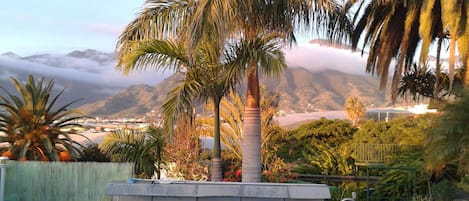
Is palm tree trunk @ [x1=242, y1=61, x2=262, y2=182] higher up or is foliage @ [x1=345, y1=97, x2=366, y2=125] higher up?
foliage @ [x1=345, y1=97, x2=366, y2=125]

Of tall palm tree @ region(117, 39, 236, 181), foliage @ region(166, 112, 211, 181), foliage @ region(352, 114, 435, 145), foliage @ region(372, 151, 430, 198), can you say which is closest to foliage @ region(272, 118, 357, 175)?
foliage @ region(352, 114, 435, 145)

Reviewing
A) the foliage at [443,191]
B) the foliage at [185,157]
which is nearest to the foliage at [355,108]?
the foliage at [185,157]

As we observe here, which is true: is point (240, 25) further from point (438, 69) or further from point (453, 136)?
point (438, 69)

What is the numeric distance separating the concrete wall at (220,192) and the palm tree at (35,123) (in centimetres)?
A: 572

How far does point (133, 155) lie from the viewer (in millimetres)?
16453

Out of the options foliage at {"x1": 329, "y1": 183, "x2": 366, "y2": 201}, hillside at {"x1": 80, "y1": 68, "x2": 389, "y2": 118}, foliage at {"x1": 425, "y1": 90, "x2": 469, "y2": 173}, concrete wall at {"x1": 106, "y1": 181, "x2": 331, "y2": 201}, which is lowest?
foliage at {"x1": 329, "y1": 183, "x2": 366, "y2": 201}

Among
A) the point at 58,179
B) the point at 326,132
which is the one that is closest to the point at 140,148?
the point at 58,179

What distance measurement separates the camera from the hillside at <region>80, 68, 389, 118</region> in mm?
70312

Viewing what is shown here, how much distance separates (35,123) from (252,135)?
5.19 m

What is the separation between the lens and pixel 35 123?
13.2m

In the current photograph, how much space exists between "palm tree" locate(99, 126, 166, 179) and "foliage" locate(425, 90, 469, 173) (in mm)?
7747

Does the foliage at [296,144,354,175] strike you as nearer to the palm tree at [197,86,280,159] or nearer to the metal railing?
the palm tree at [197,86,280,159]

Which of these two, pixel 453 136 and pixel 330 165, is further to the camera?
pixel 330 165

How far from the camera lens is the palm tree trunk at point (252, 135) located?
12.6 m
